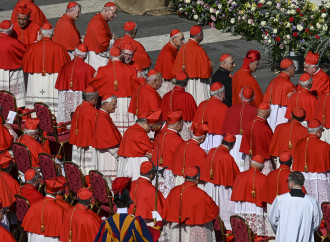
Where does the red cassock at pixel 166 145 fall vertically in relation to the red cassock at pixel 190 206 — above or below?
above

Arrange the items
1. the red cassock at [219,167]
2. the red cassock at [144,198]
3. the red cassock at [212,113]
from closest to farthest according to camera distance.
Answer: the red cassock at [144,198] < the red cassock at [219,167] < the red cassock at [212,113]

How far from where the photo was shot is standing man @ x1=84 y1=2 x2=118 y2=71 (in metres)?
20.8

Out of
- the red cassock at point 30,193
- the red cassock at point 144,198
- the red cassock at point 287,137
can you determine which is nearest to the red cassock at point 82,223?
the red cassock at point 144,198

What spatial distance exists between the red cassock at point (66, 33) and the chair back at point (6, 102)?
236cm

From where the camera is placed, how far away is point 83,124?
17.7 metres

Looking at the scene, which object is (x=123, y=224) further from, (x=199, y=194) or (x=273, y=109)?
(x=273, y=109)

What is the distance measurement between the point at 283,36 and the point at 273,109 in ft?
10.4

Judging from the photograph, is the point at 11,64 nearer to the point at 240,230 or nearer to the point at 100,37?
the point at 100,37

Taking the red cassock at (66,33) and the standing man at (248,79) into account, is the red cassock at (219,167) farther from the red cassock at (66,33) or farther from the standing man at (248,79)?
the red cassock at (66,33)

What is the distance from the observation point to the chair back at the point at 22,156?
1703 cm

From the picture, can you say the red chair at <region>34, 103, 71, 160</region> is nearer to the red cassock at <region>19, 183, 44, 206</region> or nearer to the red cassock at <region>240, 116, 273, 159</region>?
the red cassock at <region>19, 183, 44, 206</region>

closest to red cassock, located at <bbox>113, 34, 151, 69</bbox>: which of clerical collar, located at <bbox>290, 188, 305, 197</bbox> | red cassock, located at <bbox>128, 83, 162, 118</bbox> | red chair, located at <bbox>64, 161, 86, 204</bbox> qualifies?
red cassock, located at <bbox>128, 83, 162, 118</bbox>

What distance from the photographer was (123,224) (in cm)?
1313

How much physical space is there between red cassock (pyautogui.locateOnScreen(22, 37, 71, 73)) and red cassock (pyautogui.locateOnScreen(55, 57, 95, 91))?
2.14 ft
